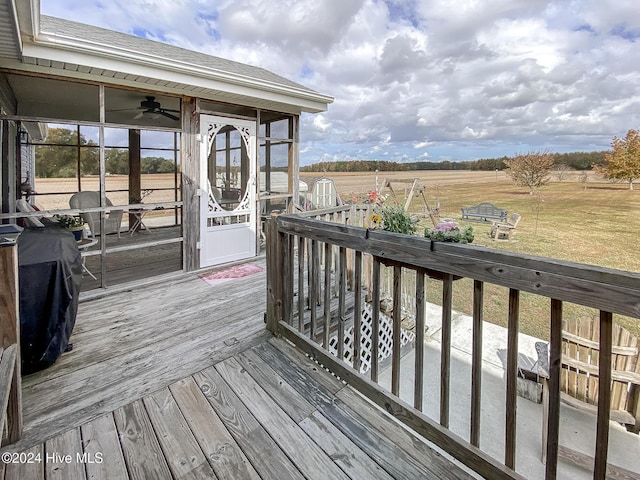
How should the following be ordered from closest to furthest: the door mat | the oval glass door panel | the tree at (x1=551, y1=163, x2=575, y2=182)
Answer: the door mat → the oval glass door panel → the tree at (x1=551, y1=163, x2=575, y2=182)

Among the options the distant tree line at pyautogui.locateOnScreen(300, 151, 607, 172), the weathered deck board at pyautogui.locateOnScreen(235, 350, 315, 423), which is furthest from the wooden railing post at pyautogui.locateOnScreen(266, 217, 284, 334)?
the distant tree line at pyautogui.locateOnScreen(300, 151, 607, 172)

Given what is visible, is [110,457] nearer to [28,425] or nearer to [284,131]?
[28,425]

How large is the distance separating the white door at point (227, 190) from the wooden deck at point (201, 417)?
1.98 metres

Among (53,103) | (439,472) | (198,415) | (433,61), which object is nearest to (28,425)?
(198,415)

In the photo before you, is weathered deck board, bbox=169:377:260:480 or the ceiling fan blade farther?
the ceiling fan blade

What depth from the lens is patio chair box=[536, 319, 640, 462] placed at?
114 inches

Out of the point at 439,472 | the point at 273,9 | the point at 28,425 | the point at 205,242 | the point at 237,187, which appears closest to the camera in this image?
the point at 439,472

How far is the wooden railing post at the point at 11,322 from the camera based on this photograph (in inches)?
60.5

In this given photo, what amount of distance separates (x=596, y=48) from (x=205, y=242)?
2621cm

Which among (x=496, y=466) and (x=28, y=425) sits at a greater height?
(x=496, y=466)

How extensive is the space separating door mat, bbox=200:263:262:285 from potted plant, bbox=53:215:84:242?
4.61 ft

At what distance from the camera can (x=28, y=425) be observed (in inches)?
67.2

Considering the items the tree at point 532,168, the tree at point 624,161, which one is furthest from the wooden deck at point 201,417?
the tree at point 624,161

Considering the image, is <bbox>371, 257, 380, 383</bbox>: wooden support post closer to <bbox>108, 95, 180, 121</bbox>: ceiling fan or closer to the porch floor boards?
the porch floor boards
